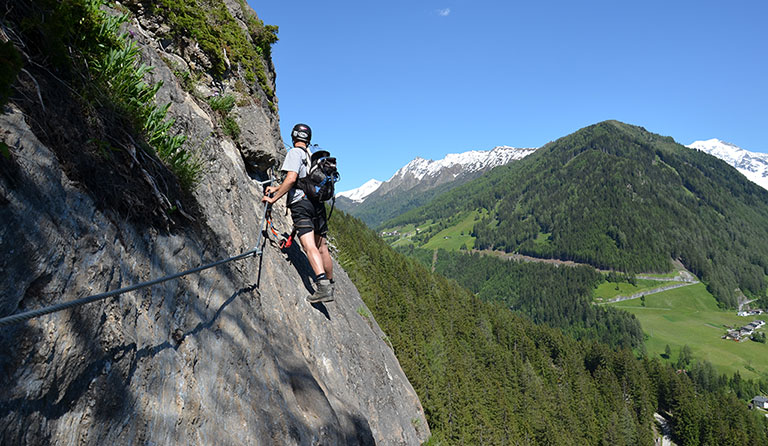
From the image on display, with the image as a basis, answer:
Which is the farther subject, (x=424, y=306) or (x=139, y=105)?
(x=424, y=306)

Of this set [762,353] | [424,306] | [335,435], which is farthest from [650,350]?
[335,435]

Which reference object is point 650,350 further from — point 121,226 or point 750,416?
point 121,226

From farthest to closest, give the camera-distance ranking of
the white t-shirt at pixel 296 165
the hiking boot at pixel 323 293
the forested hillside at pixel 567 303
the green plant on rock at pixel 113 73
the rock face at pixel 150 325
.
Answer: the forested hillside at pixel 567 303, the hiking boot at pixel 323 293, the white t-shirt at pixel 296 165, the green plant on rock at pixel 113 73, the rock face at pixel 150 325

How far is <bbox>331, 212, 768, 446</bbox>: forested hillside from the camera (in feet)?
163

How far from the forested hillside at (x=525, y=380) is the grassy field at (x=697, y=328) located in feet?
88.3

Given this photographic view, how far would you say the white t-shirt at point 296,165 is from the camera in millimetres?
6543

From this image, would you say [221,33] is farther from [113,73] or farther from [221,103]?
[113,73]

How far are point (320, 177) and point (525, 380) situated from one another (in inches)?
3157

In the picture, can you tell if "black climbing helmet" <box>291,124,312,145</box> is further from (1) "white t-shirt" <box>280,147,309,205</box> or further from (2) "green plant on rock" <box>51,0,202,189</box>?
(2) "green plant on rock" <box>51,0,202,189</box>

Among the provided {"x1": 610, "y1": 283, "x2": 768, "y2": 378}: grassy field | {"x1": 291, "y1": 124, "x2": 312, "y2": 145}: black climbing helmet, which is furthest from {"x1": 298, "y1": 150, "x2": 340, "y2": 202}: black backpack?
{"x1": 610, "y1": 283, "x2": 768, "y2": 378}: grassy field

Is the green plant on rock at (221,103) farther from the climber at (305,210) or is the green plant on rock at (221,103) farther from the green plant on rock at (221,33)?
the climber at (305,210)

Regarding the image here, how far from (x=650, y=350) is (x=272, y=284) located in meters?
164

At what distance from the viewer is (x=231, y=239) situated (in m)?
5.50

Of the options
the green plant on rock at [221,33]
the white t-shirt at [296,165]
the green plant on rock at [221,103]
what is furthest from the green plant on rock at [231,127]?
the white t-shirt at [296,165]
